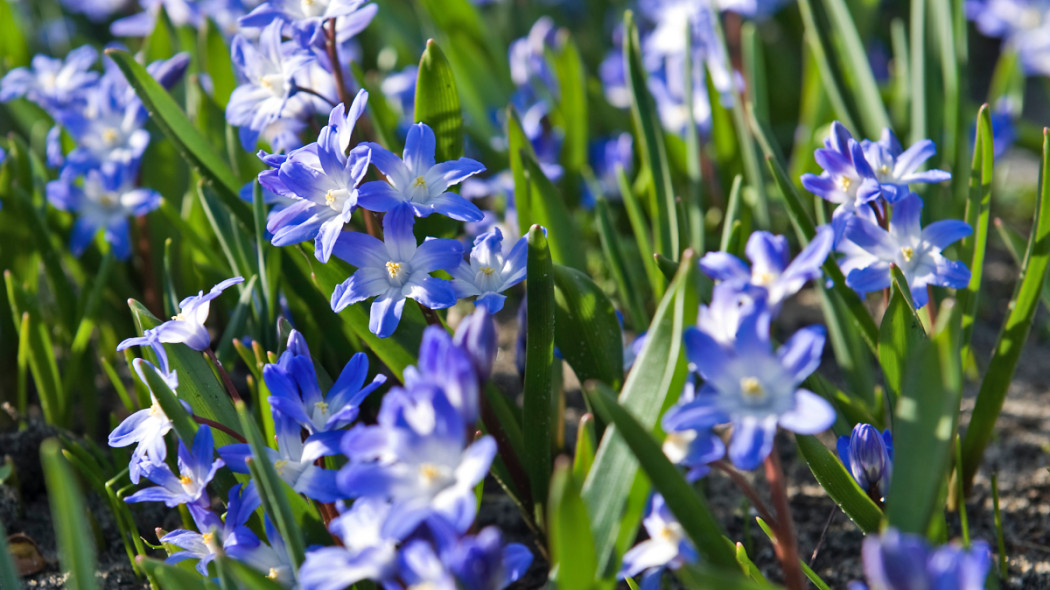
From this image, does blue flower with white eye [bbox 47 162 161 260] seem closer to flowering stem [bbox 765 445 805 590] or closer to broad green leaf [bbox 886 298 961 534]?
flowering stem [bbox 765 445 805 590]

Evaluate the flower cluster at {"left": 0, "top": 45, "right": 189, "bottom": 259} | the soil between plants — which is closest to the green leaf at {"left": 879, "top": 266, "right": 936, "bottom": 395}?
the soil between plants

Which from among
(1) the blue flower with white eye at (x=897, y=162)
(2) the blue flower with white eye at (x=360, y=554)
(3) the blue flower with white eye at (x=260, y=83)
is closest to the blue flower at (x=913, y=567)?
(2) the blue flower with white eye at (x=360, y=554)

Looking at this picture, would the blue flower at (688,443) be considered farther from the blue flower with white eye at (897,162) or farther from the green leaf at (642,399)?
the blue flower with white eye at (897,162)

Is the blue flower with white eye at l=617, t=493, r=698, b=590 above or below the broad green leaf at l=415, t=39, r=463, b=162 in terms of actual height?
below

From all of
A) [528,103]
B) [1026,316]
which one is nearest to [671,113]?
[528,103]

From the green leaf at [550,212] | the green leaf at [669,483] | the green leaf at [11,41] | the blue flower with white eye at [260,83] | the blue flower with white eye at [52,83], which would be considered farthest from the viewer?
the green leaf at [11,41]

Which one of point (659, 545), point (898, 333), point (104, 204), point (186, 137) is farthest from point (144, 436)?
point (898, 333)
